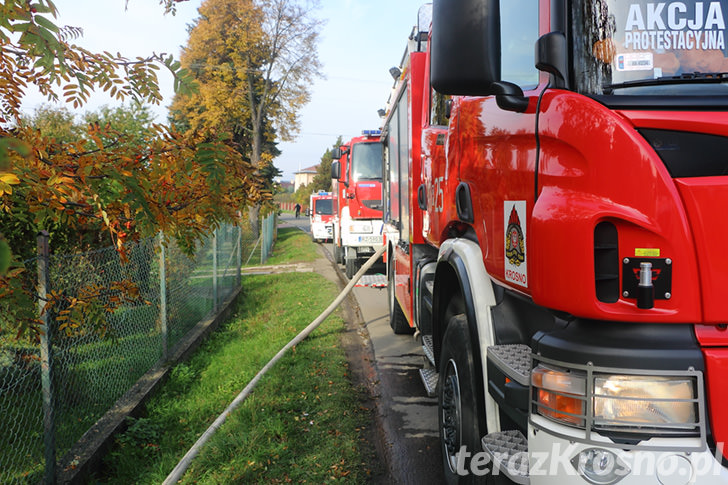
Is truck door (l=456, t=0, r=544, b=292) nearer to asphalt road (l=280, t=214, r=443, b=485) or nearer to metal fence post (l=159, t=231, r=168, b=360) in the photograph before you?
asphalt road (l=280, t=214, r=443, b=485)

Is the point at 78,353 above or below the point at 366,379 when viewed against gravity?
above

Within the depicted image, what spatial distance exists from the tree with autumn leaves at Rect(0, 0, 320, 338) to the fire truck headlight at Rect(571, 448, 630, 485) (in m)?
1.81

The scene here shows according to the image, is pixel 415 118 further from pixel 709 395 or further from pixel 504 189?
pixel 709 395

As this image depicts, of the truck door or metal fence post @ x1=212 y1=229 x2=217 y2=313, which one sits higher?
the truck door

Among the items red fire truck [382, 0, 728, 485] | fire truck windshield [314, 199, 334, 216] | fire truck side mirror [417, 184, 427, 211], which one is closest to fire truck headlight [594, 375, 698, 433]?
red fire truck [382, 0, 728, 485]

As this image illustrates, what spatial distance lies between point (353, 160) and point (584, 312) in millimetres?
12190

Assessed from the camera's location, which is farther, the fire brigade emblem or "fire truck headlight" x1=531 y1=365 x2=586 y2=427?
the fire brigade emblem

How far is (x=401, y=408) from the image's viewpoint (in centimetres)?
501

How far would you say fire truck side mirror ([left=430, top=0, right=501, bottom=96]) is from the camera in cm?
213

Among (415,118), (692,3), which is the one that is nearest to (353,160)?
(415,118)

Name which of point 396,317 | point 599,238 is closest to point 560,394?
point 599,238

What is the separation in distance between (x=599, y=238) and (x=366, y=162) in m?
12.1

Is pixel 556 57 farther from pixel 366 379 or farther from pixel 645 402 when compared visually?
pixel 366 379

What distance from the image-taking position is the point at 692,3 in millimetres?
2047
